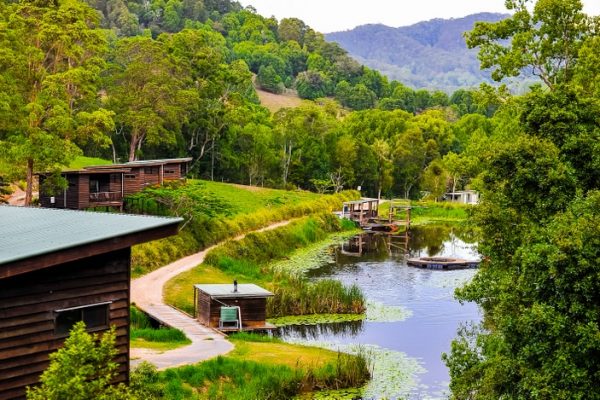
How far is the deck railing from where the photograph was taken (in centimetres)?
4666

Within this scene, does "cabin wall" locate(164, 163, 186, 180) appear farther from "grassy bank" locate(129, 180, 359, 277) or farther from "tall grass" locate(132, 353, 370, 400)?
"tall grass" locate(132, 353, 370, 400)

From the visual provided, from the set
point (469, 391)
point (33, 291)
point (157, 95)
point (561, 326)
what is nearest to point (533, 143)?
point (561, 326)

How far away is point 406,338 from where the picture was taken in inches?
1185

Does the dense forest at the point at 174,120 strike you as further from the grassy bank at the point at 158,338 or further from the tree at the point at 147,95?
the grassy bank at the point at 158,338

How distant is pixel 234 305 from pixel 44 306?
54.5 feet

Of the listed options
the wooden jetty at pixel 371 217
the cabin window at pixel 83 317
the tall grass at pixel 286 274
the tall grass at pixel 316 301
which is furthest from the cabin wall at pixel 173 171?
the cabin window at pixel 83 317

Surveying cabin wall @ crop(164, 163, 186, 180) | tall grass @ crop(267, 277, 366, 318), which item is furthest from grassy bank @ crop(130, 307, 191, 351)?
cabin wall @ crop(164, 163, 186, 180)

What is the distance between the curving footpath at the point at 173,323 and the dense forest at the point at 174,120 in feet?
A: 27.2

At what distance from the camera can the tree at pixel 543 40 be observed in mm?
28156

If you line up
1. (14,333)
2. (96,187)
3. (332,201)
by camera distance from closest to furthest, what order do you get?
(14,333)
(96,187)
(332,201)

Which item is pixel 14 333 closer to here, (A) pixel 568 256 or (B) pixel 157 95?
(A) pixel 568 256

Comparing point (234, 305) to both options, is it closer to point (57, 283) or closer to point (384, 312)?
point (384, 312)

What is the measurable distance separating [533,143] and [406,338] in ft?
53.5

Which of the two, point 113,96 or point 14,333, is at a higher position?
point 113,96
